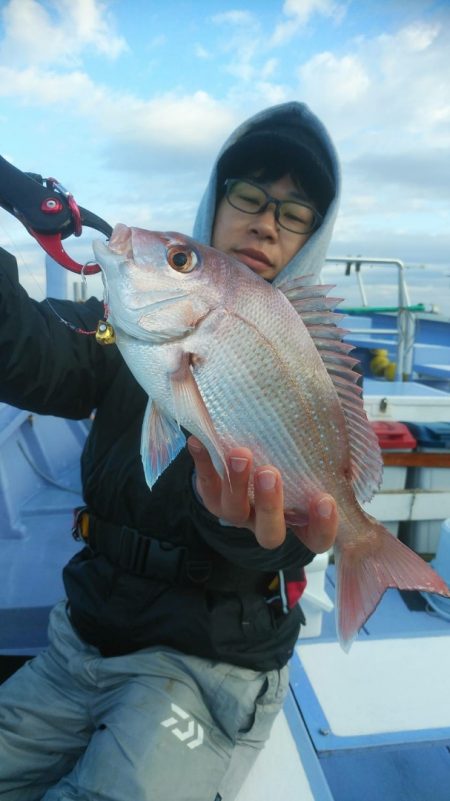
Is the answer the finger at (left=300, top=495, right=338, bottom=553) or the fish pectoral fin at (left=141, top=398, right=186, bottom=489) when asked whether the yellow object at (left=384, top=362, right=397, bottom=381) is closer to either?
the finger at (left=300, top=495, right=338, bottom=553)

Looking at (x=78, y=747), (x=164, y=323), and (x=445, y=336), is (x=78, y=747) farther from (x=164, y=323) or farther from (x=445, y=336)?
(x=445, y=336)

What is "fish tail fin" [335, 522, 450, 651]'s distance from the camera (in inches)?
60.2

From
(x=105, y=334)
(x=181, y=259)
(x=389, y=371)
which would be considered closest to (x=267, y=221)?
(x=181, y=259)

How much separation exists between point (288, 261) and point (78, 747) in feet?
7.34

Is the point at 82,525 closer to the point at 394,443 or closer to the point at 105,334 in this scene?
the point at 105,334

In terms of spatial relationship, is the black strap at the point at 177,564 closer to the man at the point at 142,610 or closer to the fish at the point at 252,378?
the man at the point at 142,610

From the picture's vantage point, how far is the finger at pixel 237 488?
4.41 feet

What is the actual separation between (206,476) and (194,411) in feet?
0.77

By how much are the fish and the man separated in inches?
5.0

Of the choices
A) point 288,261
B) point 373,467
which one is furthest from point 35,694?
→ point 288,261

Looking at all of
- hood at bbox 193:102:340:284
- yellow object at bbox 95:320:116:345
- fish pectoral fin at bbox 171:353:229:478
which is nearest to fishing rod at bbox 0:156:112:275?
yellow object at bbox 95:320:116:345

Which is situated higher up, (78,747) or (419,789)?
(78,747)

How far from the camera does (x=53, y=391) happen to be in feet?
6.95

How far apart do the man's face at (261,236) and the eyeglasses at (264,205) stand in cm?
2
